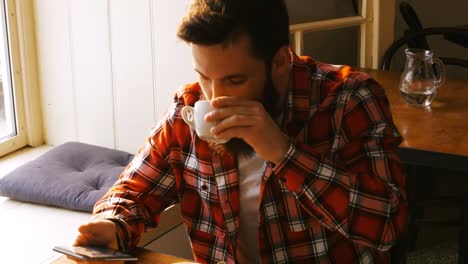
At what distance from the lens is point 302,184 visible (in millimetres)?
1239

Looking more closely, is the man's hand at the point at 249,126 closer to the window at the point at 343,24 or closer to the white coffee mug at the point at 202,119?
the white coffee mug at the point at 202,119

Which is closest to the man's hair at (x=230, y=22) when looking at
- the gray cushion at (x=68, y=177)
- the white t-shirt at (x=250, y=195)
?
the white t-shirt at (x=250, y=195)

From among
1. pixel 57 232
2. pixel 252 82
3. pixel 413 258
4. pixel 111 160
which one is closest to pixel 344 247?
pixel 252 82

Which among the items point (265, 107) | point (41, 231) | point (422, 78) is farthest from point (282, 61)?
point (41, 231)

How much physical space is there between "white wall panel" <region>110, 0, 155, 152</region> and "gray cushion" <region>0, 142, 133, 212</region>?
12 cm

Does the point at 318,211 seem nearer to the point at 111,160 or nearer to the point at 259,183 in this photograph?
the point at 259,183

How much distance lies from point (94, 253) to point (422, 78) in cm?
129

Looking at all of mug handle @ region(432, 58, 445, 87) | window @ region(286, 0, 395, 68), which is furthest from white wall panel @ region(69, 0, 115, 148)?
mug handle @ region(432, 58, 445, 87)

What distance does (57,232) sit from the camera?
2010 mm

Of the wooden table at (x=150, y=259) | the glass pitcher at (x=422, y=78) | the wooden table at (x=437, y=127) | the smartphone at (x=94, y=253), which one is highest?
the glass pitcher at (x=422, y=78)

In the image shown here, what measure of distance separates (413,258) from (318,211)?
1698 millimetres

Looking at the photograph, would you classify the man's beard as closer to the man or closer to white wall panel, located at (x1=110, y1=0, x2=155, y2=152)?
the man

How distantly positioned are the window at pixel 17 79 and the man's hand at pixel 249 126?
1.62 metres

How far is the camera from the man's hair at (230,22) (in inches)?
48.9
